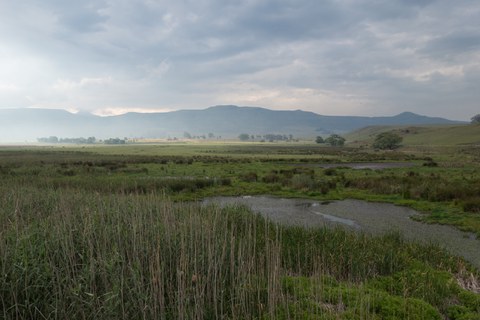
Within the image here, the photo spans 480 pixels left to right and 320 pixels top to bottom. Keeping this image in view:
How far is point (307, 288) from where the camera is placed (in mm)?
7191

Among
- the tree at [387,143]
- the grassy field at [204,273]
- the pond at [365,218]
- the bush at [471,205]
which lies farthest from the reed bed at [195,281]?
the tree at [387,143]

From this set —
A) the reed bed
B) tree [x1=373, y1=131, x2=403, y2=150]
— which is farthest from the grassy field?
tree [x1=373, y1=131, x2=403, y2=150]

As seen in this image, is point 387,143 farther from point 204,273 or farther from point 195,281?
point 195,281

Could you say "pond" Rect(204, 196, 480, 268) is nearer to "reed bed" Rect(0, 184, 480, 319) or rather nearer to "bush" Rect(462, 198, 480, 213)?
"bush" Rect(462, 198, 480, 213)

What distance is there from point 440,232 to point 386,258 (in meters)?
9.14

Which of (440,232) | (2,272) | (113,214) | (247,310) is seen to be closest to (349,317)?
(247,310)

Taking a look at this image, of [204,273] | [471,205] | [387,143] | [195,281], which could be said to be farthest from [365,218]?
[387,143]

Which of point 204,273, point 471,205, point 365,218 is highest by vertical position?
point 204,273

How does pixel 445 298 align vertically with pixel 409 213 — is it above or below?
above

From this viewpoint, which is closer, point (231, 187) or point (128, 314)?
point (128, 314)

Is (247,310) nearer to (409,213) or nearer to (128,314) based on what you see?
(128,314)

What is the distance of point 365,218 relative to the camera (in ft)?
63.6

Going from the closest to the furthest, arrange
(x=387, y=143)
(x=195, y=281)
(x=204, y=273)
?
1. (x=195, y=281)
2. (x=204, y=273)
3. (x=387, y=143)

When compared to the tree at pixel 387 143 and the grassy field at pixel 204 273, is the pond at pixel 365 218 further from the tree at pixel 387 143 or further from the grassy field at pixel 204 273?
the tree at pixel 387 143
